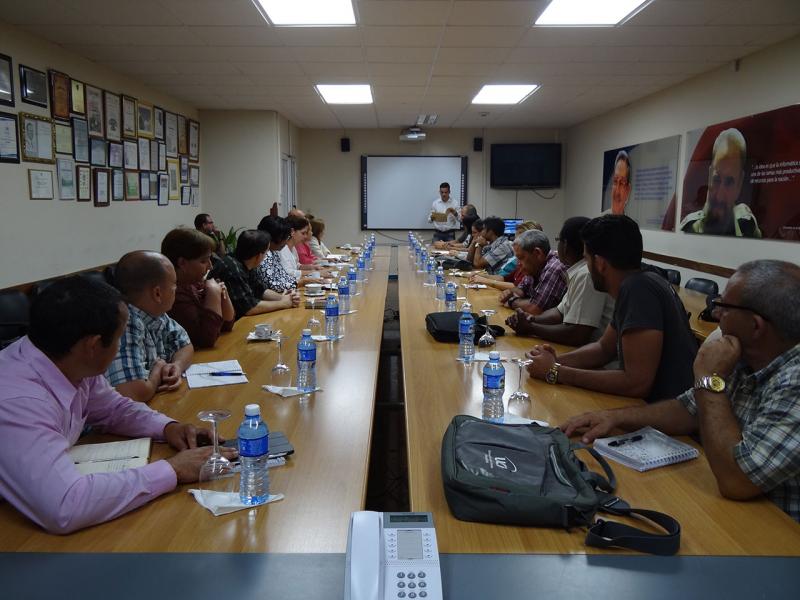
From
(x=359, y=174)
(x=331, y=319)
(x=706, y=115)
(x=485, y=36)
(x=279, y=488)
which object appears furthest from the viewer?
(x=359, y=174)

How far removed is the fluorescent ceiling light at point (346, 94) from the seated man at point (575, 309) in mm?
4255

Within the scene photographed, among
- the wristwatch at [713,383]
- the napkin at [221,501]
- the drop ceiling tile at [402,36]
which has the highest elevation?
the drop ceiling tile at [402,36]

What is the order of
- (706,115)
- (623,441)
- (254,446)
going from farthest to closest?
(706,115) < (623,441) < (254,446)

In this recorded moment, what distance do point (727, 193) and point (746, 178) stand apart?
30 centimetres

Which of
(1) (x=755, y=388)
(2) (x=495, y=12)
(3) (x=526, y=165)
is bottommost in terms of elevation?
(1) (x=755, y=388)

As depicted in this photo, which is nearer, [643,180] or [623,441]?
[623,441]

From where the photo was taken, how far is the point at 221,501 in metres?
1.39

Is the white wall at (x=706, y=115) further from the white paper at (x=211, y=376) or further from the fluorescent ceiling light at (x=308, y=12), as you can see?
the white paper at (x=211, y=376)

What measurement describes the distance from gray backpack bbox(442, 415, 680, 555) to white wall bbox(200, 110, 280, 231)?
7.75 meters

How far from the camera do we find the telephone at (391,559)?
1002 mm

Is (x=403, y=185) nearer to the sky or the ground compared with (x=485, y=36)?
nearer to the ground

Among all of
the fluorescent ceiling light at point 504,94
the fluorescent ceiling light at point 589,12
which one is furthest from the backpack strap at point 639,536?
the fluorescent ceiling light at point 504,94

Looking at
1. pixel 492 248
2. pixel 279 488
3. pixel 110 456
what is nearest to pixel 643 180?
pixel 492 248

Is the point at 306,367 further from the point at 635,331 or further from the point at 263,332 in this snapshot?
the point at 635,331
